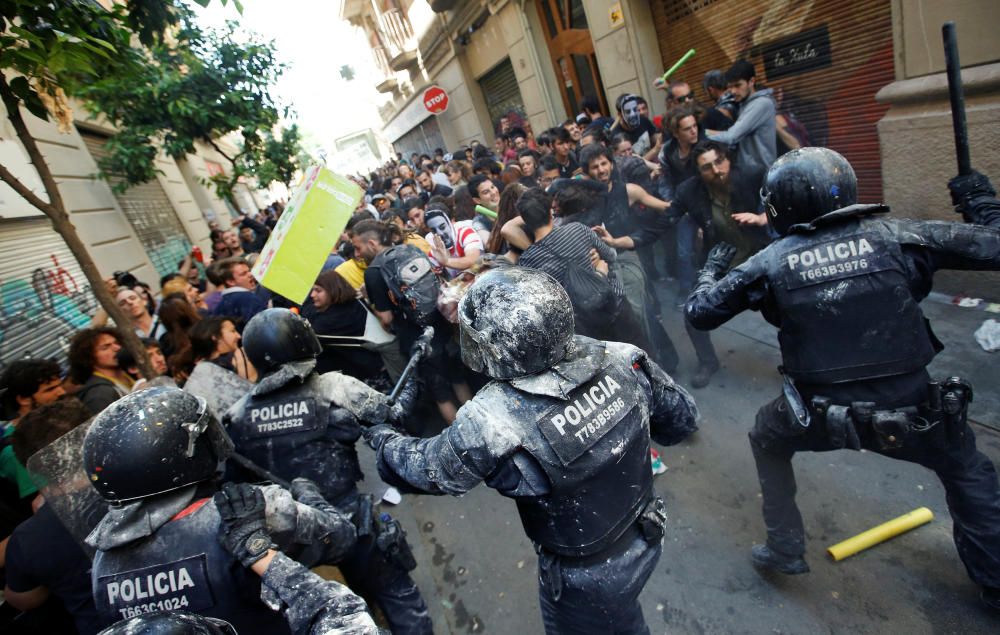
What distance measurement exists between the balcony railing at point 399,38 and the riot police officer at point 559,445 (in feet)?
62.6

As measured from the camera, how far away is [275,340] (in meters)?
2.24

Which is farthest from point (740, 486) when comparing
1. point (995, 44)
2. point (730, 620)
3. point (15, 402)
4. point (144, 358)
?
point (15, 402)

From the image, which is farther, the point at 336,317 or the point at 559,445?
the point at 336,317

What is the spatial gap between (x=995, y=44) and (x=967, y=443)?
10.0 ft

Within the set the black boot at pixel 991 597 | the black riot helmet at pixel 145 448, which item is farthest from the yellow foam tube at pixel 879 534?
the black riot helmet at pixel 145 448

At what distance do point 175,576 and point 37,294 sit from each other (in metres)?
6.47

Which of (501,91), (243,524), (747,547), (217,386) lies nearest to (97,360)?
(217,386)

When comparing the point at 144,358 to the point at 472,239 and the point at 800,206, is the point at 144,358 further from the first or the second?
the point at 800,206

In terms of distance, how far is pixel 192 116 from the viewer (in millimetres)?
7469

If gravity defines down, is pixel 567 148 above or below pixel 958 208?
above

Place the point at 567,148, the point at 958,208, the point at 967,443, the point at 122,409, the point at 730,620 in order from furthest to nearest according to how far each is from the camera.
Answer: the point at 567,148 → the point at 730,620 → the point at 958,208 → the point at 967,443 → the point at 122,409

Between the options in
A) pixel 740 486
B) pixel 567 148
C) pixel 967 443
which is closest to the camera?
pixel 967 443

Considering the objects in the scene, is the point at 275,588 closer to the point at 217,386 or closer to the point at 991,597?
the point at 217,386

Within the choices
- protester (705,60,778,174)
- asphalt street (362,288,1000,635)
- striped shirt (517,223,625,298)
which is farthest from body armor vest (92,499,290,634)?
protester (705,60,778,174)
